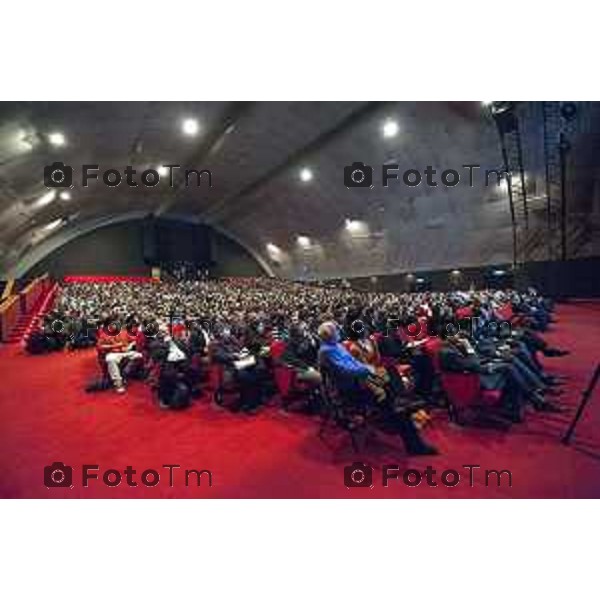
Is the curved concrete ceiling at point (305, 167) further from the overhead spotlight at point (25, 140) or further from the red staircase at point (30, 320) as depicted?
the red staircase at point (30, 320)

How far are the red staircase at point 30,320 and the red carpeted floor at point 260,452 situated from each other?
7.28m

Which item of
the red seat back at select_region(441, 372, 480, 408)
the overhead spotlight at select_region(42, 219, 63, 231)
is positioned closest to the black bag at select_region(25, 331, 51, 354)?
the overhead spotlight at select_region(42, 219, 63, 231)

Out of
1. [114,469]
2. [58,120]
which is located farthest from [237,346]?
[58,120]

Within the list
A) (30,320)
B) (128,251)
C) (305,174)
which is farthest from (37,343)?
(128,251)

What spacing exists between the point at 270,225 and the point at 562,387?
8.98 m

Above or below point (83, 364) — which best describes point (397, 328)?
above

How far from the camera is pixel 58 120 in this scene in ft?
20.3

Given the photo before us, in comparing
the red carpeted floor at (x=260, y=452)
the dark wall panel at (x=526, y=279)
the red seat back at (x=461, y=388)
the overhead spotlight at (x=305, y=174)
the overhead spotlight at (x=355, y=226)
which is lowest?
the red carpeted floor at (x=260, y=452)

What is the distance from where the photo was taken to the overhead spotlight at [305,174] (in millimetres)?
11164

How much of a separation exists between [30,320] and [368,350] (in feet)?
40.0

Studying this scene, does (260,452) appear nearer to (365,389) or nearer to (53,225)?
(365,389)

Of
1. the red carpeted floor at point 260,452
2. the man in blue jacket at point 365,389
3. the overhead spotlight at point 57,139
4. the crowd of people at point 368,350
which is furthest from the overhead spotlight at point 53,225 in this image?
the man in blue jacket at point 365,389

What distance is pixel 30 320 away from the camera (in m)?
14.2
